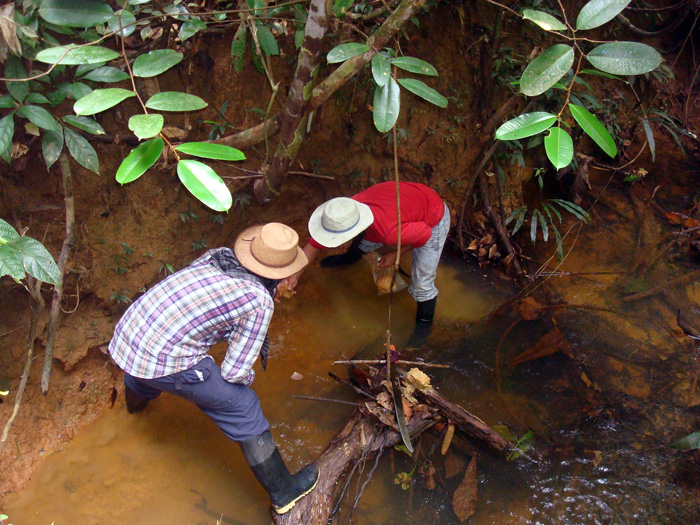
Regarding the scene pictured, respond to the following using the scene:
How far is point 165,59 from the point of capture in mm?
1780

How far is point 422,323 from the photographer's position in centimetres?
343

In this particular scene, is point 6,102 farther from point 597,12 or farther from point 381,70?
point 597,12

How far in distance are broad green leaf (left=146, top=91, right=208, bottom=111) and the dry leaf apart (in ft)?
7.84

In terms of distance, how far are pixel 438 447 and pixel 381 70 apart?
85.2 inches

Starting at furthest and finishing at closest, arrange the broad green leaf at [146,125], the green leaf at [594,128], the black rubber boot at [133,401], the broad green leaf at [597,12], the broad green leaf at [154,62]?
1. the black rubber boot at [133,401]
2. the broad green leaf at [154,62]
3. the green leaf at [594,128]
4. the broad green leaf at [597,12]
5. the broad green leaf at [146,125]

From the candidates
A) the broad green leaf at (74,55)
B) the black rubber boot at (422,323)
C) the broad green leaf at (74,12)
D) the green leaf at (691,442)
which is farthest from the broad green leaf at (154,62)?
the green leaf at (691,442)

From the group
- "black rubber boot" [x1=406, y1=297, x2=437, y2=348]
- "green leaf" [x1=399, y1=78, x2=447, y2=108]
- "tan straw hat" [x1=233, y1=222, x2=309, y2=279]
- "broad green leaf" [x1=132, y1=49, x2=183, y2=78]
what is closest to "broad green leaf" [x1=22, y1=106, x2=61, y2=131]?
"broad green leaf" [x1=132, y1=49, x2=183, y2=78]

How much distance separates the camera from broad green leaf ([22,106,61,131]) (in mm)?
2066

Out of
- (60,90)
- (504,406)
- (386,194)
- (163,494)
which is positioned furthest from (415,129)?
(163,494)

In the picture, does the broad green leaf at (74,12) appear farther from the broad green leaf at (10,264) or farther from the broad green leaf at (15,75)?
the broad green leaf at (10,264)

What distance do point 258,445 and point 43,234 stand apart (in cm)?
179

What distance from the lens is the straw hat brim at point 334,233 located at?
2492 mm

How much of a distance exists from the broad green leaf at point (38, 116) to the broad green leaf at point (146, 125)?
Answer: 3.69ft

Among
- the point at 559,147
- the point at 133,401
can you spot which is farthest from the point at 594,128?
the point at 133,401
